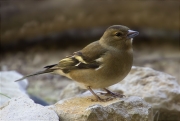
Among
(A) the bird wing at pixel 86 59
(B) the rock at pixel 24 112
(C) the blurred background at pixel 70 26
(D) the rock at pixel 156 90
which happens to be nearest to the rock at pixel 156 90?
(D) the rock at pixel 156 90

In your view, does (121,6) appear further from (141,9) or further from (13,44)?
(13,44)

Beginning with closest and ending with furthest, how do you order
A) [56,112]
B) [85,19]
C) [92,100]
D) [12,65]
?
[56,112], [92,100], [12,65], [85,19]

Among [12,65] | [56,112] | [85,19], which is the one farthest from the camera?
[85,19]

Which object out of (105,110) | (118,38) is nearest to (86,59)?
(118,38)

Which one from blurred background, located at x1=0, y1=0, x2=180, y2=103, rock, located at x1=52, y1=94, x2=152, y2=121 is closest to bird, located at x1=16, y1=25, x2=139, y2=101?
rock, located at x1=52, y1=94, x2=152, y2=121

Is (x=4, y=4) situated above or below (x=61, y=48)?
above

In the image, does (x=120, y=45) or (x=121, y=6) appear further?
(x=121, y=6)

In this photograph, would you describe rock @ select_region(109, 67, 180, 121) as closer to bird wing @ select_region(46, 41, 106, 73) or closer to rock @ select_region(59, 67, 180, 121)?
rock @ select_region(59, 67, 180, 121)

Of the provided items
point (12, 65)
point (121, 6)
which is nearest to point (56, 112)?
point (12, 65)
